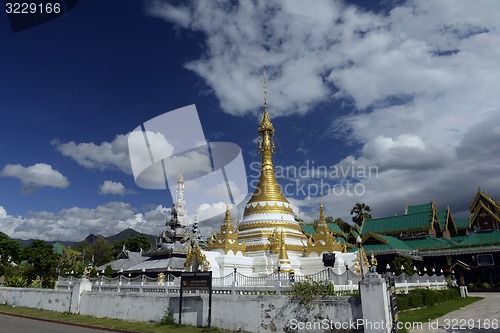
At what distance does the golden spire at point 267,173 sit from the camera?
33766 millimetres

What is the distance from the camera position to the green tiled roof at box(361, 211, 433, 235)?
45.4 metres

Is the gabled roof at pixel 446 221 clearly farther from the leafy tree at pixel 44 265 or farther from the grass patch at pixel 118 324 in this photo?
the leafy tree at pixel 44 265

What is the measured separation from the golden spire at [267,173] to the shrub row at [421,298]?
13.5m

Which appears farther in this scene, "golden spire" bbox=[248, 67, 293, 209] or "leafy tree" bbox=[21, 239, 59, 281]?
"leafy tree" bbox=[21, 239, 59, 281]

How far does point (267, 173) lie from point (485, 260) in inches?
977

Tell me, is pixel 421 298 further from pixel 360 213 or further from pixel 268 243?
pixel 360 213

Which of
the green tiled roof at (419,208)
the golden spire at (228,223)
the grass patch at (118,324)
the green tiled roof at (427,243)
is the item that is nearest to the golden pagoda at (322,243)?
the golden spire at (228,223)

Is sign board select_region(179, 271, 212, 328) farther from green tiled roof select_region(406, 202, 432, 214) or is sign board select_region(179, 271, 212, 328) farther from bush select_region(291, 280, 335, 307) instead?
green tiled roof select_region(406, 202, 432, 214)

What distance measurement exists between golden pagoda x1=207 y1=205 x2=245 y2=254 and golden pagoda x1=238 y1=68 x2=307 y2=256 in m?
1.41

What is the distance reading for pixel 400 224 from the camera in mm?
46844

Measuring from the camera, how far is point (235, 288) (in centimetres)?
1647

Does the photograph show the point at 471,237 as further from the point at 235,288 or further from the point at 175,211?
the point at 175,211

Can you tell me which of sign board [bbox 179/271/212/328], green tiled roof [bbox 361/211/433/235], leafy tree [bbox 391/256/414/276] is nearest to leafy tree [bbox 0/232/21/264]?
green tiled roof [bbox 361/211/433/235]

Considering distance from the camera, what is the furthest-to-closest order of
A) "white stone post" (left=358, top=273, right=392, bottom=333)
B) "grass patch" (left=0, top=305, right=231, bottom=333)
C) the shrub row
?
the shrub row
"grass patch" (left=0, top=305, right=231, bottom=333)
"white stone post" (left=358, top=273, right=392, bottom=333)
